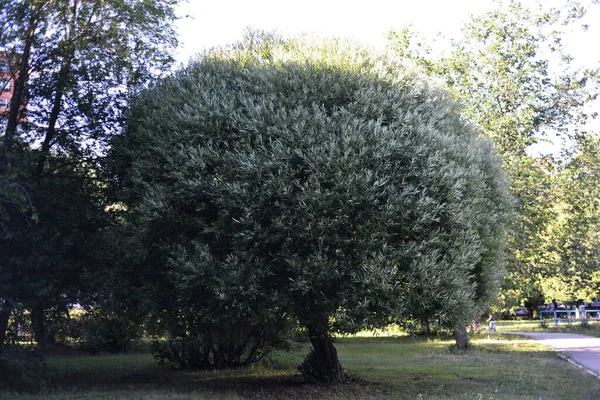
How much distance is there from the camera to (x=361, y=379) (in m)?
14.7

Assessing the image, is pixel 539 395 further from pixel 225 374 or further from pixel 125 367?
pixel 125 367

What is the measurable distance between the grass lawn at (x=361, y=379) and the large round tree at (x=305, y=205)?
166cm

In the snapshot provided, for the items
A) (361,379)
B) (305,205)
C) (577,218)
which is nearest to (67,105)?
(305,205)

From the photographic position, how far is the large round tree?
1089 cm

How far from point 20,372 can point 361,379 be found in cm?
723

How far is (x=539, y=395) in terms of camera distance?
12.4 m

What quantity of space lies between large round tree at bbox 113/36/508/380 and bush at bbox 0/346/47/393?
9.18 ft

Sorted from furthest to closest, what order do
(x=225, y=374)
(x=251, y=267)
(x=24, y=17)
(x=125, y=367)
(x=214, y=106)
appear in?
(x=125, y=367)
(x=225, y=374)
(x=24, y=17)
(x=214, y=106)
(x=251, y=267)

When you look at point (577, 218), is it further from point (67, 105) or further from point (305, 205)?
point (67, 105)

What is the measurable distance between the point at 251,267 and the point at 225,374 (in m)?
6.33

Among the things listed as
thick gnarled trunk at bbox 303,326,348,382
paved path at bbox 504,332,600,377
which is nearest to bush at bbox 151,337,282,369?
thick gnarled trunk at bbox 303,326,348,382

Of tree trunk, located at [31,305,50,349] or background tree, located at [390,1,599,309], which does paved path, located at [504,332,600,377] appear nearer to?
background tree, located at [390,1,599,309]

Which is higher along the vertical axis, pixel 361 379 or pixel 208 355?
pixel 208 355

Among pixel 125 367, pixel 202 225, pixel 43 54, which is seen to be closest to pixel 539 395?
pixel 202 225
